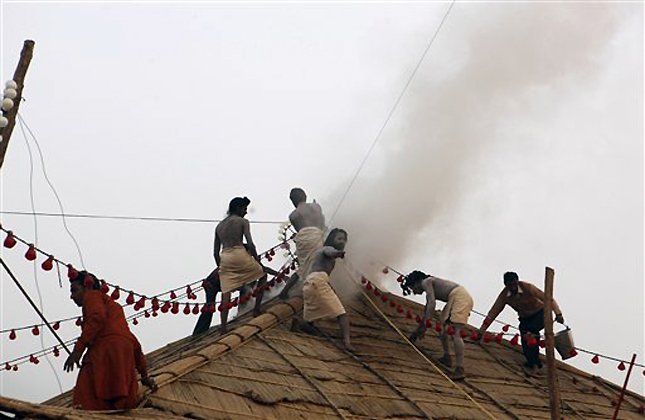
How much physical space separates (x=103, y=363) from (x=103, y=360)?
22 mm

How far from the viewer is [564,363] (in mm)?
10242

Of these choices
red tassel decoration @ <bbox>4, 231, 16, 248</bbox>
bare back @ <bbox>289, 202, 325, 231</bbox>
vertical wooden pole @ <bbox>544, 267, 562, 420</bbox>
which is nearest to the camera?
red tassel decoration @ <bbox>4, 231, 16, 248</bbox>

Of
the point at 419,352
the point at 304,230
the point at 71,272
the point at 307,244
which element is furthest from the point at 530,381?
the point at 71,272

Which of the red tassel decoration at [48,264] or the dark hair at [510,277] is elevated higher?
the dark hair at [510,277]

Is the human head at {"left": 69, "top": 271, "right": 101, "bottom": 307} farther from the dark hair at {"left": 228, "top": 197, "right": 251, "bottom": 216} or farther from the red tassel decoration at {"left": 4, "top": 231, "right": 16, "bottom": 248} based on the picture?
the dark hair at {"left": 228, "top": 197, "right": 251, "bottom": 216}

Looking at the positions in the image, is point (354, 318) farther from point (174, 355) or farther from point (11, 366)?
point (11, 366)

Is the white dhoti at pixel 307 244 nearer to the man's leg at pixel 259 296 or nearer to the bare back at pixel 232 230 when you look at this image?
the man's leg at pixel 259 296

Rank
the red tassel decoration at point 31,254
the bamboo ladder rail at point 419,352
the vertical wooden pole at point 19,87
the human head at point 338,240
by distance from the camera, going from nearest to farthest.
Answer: the vertical wooden pole at point 19,87
the red tassel decoration at point 31,254
the bamboo ladder rail at point 419,352
the human head at point 338,240

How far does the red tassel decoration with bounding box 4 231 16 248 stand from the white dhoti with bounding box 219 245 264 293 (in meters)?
2.50

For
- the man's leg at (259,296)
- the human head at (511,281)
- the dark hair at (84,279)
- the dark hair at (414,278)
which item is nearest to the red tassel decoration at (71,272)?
the dark hair at (84,279)

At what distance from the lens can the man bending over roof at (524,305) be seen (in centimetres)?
848

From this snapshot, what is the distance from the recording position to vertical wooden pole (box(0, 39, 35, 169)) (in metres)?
5.35

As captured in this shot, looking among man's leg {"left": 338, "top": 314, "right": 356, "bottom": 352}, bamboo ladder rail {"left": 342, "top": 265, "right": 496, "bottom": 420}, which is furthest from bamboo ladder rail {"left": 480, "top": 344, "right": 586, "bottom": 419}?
man's leg {"left": 338, "top": 314, "right": 356, "bottom": 352}

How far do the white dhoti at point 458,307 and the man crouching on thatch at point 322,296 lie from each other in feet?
3.81
